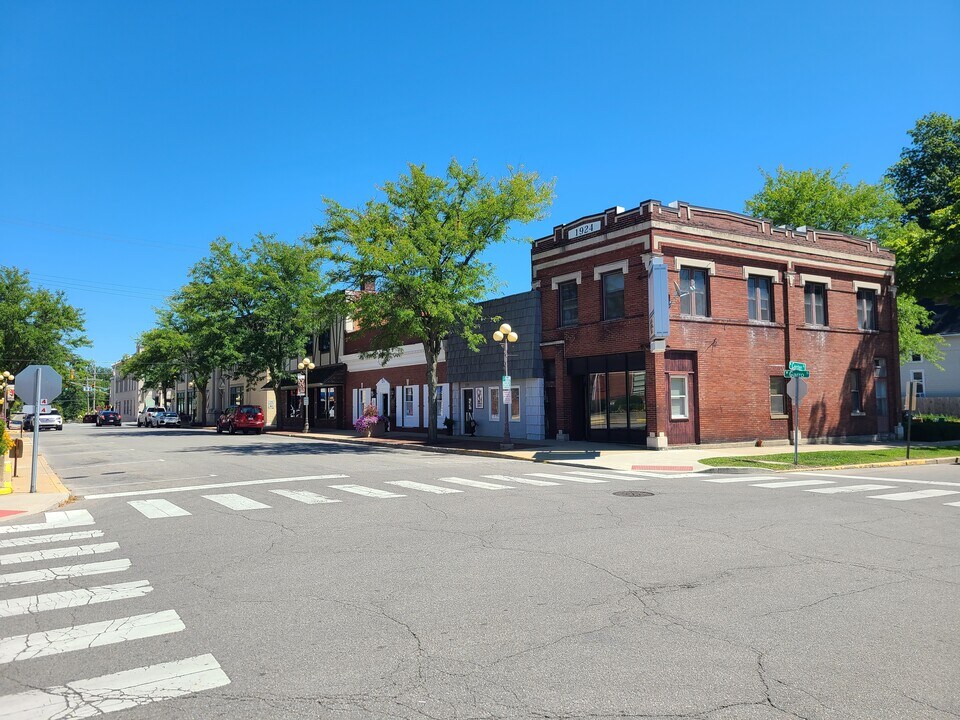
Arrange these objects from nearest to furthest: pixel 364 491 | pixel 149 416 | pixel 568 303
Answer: pixel 364 491 < pixel 568 303 < pixel 149 416

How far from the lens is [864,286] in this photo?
99.0 feet

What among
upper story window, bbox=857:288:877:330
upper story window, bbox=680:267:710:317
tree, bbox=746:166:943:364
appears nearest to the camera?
upper story window, bbox=680:267:710:317

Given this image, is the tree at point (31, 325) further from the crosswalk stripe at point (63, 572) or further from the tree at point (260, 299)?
the crosswalk stripe at point (63, 572)

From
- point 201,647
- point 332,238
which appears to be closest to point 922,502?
point 201,647

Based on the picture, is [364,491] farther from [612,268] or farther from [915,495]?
[612,268]

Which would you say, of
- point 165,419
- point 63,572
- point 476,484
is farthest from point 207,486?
point 165,419

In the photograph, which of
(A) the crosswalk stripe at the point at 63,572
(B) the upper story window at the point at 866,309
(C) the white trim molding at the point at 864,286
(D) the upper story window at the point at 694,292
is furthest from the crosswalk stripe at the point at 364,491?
(B) the upper story window at the point at 866,309

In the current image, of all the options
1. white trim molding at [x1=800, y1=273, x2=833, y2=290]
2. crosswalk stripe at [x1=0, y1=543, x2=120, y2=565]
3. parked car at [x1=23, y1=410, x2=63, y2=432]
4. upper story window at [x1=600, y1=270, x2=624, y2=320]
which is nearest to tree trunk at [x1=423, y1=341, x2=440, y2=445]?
upper story window at [x1=600, y1=270, x2=624, y2=320]

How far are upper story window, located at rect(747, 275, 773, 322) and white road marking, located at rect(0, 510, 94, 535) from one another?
23.3 meters

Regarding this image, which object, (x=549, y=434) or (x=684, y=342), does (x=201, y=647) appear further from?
(x=549, y=434)

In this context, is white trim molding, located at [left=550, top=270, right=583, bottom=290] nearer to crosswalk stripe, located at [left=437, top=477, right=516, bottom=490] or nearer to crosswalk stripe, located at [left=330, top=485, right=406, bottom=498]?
crosswalk stripe, located at [left=437, top=477, right=516, bottom=490]

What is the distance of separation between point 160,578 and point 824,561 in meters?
6.99

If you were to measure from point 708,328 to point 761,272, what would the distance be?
11.9ft

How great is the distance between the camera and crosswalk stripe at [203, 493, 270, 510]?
11677 millimetres
